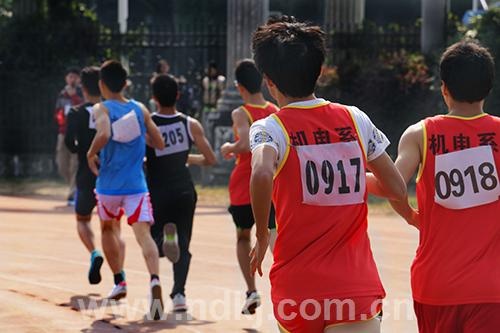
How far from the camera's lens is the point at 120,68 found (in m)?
9.59

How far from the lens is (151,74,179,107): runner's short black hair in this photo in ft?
31.9

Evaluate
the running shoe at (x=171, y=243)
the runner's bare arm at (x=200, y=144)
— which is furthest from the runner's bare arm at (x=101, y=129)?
the running shoe at (x=171, y=243)

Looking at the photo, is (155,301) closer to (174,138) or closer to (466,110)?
(174,138)

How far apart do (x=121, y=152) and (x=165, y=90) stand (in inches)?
23.8

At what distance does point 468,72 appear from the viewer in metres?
5.34

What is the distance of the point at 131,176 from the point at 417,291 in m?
4.69

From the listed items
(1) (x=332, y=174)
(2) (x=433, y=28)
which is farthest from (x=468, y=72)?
(2) (x=433, y=28)

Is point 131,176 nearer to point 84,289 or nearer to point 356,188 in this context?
point 84,289

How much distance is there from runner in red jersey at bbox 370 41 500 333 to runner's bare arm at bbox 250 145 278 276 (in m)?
0.74

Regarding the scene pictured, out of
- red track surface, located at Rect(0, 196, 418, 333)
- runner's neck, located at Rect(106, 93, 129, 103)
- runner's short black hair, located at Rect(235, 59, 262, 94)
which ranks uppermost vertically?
runner's short black hair, located at Rect(235, 59, 262, 94)

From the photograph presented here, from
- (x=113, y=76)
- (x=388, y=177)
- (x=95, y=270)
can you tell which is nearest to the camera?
(x=388, y=177)

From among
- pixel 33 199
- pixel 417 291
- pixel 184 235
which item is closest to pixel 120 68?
pixel 184 235

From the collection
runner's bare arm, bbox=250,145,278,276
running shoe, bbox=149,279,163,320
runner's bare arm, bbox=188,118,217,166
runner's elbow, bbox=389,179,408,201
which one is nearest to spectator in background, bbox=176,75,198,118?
runner's bare arm, bbox=188,118,217,166

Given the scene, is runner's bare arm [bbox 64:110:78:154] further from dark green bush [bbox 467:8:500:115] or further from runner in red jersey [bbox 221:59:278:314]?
dark green bush [bbox 467:8:500:115]
